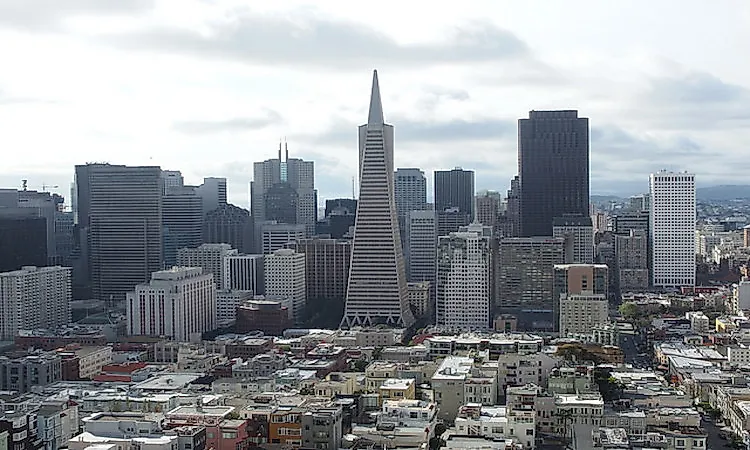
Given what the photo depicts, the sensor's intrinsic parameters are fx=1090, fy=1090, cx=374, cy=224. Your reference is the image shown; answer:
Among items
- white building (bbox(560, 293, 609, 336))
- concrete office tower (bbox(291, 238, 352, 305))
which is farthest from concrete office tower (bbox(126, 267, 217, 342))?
white building (bbox(560, 293, 609, 336))

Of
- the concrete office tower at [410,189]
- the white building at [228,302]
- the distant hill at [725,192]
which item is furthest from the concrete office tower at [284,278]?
the distant hill at [725,192]

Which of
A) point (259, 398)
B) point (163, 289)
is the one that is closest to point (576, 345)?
point (259, 398)

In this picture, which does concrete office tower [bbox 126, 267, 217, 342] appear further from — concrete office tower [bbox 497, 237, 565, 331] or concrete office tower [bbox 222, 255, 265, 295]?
concrete office tower [bbox 497, 237, 565, 331]

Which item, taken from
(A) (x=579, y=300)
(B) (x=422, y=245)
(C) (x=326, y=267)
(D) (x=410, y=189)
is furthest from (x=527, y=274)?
(D) (x=410, y=189)

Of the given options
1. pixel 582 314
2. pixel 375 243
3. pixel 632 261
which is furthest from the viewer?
pixel 632 261

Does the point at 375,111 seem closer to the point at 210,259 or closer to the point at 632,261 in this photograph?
the point at 210,259
